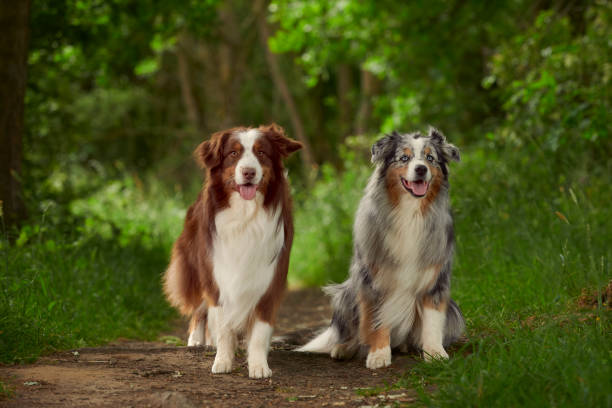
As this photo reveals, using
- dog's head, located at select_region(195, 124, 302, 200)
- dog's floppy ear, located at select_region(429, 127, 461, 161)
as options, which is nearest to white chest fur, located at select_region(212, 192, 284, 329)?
dog's head, located at select_region(195, 124, 302, 200)

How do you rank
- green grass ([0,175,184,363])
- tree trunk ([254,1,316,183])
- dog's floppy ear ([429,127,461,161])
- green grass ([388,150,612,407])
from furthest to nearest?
1. tree trunk ([254,1,316,183])
2. green grass ([0,175,184,363])
3. dog's floppy ear ([429,127,461,161])
4. green grass ([388,150,612,407])

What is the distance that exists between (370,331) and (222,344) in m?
1.02

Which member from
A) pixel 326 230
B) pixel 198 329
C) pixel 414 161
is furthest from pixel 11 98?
pixel 326 230

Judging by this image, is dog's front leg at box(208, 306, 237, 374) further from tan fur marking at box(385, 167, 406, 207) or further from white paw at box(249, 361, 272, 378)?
tan fur marking at box(385, 167, 406, 207)

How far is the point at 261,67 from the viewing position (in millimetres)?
23844

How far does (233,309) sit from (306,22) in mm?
10323

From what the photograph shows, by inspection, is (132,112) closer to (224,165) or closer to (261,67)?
(261,67)

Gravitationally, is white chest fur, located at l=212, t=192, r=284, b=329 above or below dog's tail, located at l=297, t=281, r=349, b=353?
above

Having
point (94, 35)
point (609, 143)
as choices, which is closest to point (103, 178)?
point (94, 35)

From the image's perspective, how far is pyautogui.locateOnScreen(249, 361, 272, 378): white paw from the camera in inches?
164

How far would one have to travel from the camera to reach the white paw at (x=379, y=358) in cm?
442

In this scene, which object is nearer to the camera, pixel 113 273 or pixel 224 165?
pixel 224 165

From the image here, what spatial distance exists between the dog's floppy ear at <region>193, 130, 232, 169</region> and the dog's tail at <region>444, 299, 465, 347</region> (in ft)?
6.27

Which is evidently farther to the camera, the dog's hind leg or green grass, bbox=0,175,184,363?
the dog's hind leg
